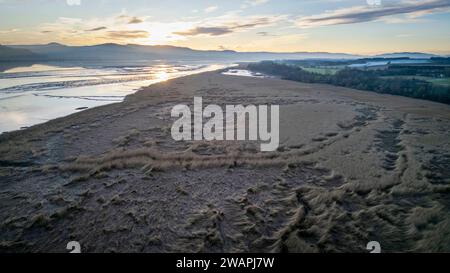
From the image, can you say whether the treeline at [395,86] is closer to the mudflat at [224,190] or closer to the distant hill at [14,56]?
the mudflat at [224,190]

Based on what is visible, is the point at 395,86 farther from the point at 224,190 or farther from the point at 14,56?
the point at 14,56

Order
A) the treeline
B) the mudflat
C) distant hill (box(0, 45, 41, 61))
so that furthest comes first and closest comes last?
1. distant hill (box(0, 45, 41, 61))
2. the treeline
3. the mudflat

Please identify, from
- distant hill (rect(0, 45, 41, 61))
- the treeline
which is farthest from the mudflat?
distant hill (rect(0, 45, 41, 61))

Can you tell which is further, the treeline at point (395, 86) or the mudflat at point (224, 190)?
the treeline at point (395, 86)

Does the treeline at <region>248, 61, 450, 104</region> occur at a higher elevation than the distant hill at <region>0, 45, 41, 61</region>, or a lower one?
lower

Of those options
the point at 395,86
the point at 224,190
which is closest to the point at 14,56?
the point at 395,86

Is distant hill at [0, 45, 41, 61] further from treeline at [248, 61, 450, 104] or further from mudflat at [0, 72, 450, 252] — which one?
mudflat at [0, 72, 450, 252]

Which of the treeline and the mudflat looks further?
the treeline

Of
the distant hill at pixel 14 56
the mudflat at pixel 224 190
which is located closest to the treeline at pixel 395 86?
the mudflat at pixel 224 190
